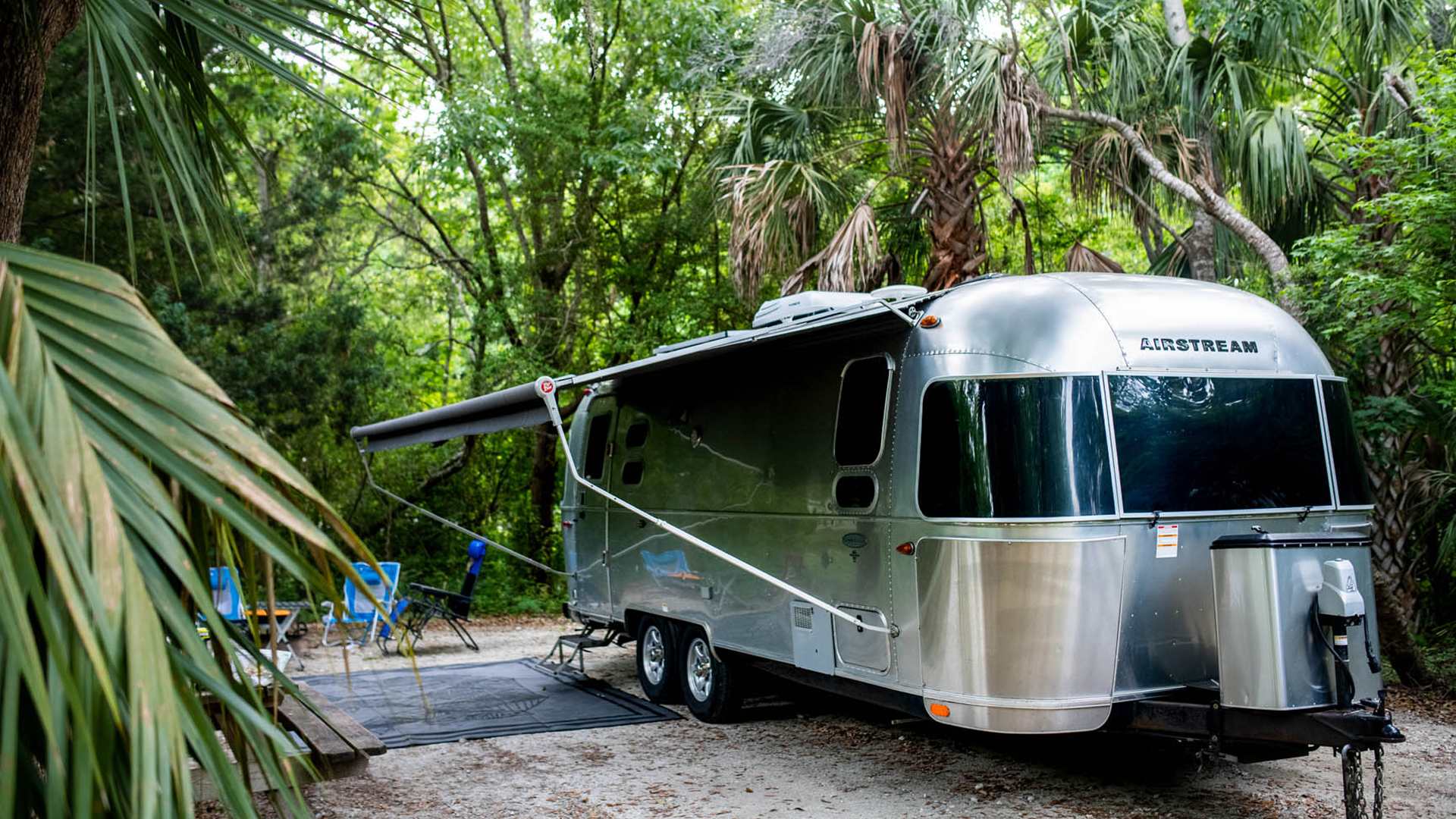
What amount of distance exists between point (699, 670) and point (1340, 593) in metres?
4.57

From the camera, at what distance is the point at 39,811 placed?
1853mm

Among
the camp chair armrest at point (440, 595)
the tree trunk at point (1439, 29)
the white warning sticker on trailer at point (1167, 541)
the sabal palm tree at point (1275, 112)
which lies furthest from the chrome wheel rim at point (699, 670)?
the tree trunk at point (1439, 29)

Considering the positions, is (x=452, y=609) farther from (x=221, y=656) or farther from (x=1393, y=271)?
(x=221, y=656)

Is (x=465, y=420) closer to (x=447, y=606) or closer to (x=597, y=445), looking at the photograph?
(x=597, y=445)

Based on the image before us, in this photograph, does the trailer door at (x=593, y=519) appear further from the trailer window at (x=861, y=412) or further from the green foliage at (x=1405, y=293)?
the green foliage at (x=1405, y=293)

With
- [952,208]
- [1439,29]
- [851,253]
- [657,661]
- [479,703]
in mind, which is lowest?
[479,703]

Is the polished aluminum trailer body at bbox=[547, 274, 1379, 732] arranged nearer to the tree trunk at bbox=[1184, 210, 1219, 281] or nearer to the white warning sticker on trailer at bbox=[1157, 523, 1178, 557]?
the white warning sticker on trailer at bbox=[1157, 523, 1178, 557]

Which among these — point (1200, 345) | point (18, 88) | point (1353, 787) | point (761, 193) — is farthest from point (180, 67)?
point (761, 193)

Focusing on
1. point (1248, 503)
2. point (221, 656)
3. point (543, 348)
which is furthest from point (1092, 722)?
point (543, 348)

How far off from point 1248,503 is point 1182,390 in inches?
25.8

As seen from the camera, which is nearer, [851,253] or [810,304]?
[810,304]

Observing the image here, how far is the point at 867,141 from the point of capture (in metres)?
11.2

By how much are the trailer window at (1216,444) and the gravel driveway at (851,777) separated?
1.59 m

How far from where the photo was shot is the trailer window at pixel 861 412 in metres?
6.20
